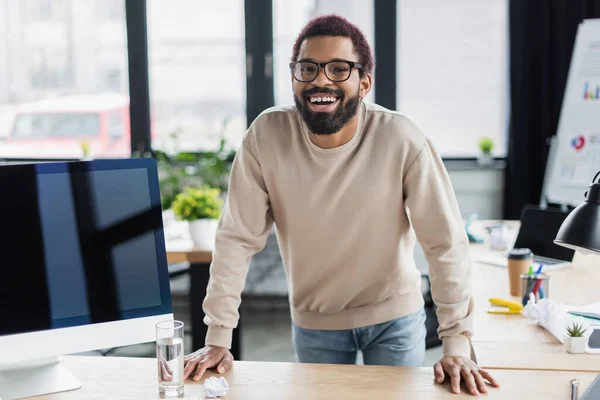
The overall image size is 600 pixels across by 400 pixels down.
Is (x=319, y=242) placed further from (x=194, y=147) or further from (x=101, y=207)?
(x=194, y=147)

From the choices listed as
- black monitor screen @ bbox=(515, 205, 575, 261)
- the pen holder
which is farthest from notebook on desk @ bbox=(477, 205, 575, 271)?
the pen holder

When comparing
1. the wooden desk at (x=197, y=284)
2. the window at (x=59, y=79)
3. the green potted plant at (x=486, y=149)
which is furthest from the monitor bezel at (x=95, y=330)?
the window at (x=59, y=79)

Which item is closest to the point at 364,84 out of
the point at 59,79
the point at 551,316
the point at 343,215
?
the point at 343,215

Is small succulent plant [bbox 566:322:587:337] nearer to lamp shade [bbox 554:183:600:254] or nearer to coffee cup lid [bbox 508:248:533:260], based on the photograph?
lamp shade [bbox 554:183:600:254]

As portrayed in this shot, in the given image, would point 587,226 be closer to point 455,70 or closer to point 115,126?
point 455,70

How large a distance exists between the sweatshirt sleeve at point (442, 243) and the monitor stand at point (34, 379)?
0.85 meters

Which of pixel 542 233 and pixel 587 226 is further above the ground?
pixel 587 226

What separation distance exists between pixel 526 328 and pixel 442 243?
469 millimetres

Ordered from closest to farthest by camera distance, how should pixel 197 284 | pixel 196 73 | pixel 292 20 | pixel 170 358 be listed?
pixel 170 358
pixel 197 284
pixel 292 20
pixel 196 73

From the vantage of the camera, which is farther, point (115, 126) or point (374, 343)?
point (115, 126)

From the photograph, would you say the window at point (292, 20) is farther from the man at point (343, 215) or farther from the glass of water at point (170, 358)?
the glass of water at point (170, 358)

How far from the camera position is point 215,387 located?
1529mm

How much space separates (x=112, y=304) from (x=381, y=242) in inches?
28.6

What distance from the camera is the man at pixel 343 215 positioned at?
1.77 m
